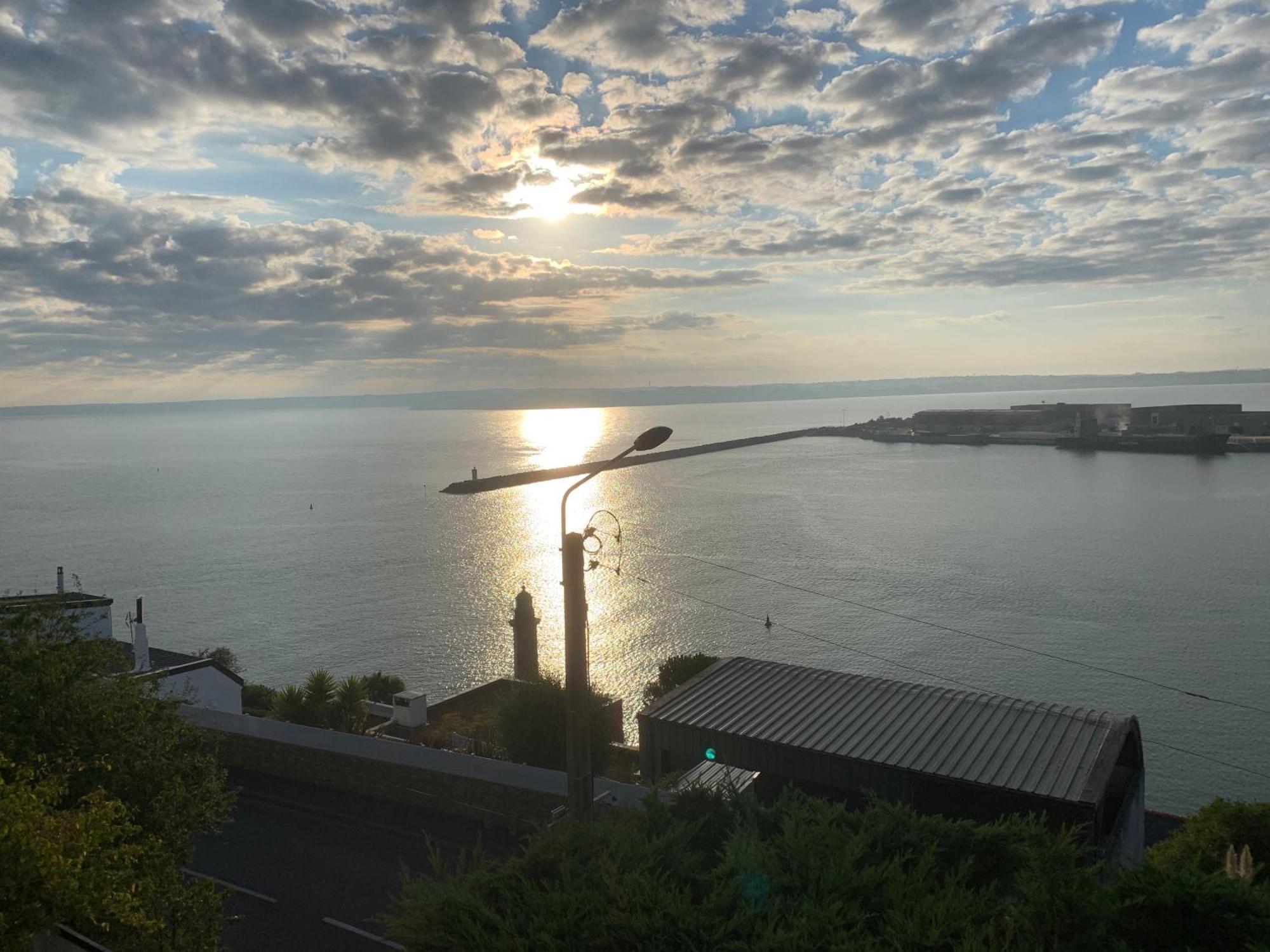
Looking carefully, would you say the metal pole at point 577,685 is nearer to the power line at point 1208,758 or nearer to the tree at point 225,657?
the tree at point 225,657

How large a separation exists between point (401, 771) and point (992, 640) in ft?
143

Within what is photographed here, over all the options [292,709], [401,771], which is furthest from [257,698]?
[401,771]

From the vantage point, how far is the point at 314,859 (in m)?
16.5

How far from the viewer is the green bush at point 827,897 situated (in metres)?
6.96

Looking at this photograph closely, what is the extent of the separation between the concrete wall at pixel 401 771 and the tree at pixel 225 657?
1383 cm

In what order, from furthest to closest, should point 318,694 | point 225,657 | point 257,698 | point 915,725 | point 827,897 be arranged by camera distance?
point 225,657, point 257,698, point 318,694, point 915,725, point 827,897

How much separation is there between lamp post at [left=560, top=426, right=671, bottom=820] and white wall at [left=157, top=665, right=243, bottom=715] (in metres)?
18.3

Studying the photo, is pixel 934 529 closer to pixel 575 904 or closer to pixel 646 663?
pixel 646 663

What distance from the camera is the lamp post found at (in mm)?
9891

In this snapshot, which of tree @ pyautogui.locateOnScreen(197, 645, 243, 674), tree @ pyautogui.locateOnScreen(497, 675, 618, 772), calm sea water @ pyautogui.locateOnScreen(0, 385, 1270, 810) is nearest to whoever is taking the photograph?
tree @ pyautogui.locateOnScreen(497, 675, 618, 772)

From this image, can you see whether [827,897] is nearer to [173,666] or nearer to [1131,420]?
[173,666]

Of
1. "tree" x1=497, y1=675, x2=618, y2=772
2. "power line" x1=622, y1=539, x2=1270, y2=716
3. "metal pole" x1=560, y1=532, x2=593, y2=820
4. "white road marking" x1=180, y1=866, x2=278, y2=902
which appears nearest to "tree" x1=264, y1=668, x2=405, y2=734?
"tree" x1=497, y1=675, x2=618, y2=772

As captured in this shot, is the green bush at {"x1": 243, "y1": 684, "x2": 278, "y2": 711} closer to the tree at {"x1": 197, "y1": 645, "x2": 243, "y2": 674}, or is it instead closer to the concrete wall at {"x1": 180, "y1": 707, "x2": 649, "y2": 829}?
the tree at {"x1": 197, "y1": 645, "x2": 243, "y2": 674}

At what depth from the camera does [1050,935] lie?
6.91 metres
